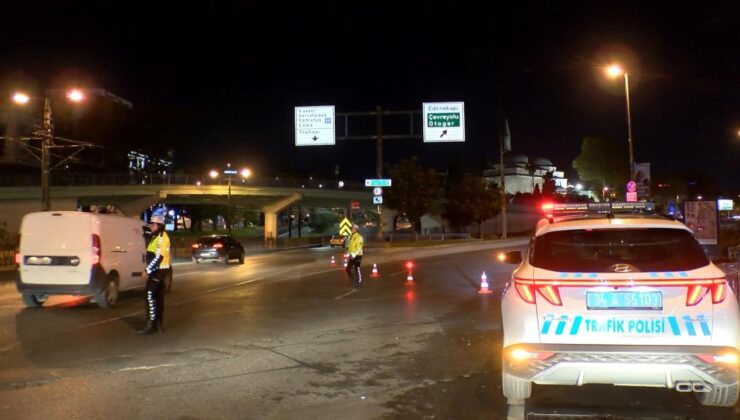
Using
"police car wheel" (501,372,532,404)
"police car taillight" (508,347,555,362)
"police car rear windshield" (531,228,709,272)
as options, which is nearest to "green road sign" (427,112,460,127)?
"police car rear windshield" (531,228,709,272)

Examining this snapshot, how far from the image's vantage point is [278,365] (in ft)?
25.7

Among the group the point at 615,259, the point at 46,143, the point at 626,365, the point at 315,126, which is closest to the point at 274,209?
→ the point at 315,126

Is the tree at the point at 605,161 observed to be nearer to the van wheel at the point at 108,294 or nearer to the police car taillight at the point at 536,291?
the van wheel at the point at 108,294

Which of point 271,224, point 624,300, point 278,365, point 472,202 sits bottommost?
point 278,365

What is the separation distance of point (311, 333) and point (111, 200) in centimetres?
6348

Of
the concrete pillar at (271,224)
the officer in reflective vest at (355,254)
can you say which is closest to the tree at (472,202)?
the concrete pillar at (271,224)

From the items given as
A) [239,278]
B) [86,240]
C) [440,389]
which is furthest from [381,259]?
[440,389]

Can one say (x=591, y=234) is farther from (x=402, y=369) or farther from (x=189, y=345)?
(x=189, y=345)

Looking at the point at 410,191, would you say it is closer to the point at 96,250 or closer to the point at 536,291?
the point at 96,250

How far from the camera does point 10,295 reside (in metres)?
16.2

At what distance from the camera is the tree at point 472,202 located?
64438mm

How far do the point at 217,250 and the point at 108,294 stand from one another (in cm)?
1956

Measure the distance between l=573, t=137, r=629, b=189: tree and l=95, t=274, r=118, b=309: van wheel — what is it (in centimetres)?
5292

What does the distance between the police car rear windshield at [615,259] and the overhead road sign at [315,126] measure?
2591 centimetres
